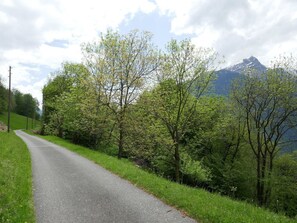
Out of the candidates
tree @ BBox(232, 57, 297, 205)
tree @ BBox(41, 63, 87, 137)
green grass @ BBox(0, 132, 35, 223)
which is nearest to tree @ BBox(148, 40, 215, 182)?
tree @ BBox(232, 57, 297, 205)

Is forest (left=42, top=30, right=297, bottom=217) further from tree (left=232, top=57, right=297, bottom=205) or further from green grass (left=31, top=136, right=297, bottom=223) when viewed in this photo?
green grass (left=31, top=136, right=297, bottom=223)

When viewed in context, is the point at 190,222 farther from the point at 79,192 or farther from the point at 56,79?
the point at 56,79

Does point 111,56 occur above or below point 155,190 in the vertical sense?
above

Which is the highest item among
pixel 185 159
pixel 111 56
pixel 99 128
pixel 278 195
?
pixel 111 56

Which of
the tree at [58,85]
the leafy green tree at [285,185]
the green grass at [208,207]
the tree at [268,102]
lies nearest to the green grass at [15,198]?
the green grass at [208,207]

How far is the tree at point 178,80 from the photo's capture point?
2859 cm

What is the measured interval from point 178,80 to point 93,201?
20062mm

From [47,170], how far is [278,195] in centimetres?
3041

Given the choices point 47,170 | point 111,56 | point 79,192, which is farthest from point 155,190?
point 111,56

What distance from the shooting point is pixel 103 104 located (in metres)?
30.8

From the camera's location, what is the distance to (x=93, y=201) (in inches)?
445

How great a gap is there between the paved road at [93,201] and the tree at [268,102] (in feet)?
70.1

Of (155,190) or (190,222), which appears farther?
(155,190)

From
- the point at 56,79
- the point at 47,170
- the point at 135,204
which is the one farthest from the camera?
the point at 56,79
